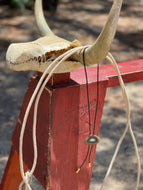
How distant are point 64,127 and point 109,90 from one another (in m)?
2.01

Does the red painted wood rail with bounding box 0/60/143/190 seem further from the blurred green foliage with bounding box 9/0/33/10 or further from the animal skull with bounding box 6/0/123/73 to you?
the blurred green foliage with bounding box 9/0/33/10

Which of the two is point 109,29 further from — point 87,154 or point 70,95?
point 87,154

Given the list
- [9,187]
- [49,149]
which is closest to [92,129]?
[49,149]

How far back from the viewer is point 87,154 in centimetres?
140

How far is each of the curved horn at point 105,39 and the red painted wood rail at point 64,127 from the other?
19 centimetres

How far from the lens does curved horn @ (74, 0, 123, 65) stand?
98cm

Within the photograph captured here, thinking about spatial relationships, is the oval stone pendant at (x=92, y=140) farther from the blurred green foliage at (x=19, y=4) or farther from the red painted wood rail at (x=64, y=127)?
the blurred green foliage at (x=19, y=4)

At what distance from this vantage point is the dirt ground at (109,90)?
244 cm

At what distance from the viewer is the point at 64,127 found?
4.29 ft

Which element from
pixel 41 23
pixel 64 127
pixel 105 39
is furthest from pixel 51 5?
pixel 105 39

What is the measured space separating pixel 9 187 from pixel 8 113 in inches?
47.3

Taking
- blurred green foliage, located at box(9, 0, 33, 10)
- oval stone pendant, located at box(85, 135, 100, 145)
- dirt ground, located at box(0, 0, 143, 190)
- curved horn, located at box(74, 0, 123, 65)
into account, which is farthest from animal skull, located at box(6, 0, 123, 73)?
blurred green foliage, located at box(9, 0, 33, 10)

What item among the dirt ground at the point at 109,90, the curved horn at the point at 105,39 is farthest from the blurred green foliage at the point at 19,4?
the curved horn at the point at 105,39

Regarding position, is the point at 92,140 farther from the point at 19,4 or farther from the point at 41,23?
the point at 19,4
